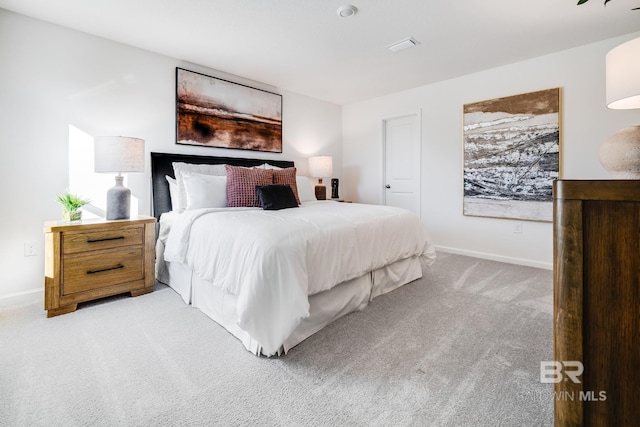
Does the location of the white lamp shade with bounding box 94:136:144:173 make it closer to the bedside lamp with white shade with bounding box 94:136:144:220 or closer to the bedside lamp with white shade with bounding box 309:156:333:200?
the bedside lamp with white shade with bounding box 94:136:144:220

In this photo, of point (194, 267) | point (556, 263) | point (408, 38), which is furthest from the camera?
point (408, 38)

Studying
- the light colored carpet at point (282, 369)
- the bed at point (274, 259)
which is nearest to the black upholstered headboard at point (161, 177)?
the bed at point (274, 259)

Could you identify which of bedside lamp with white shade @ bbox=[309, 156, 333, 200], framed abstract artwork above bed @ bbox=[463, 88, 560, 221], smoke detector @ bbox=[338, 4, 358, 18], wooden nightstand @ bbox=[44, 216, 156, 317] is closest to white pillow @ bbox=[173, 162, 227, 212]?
wooden nightstand @ bbox=[44, 216, 156, 317]

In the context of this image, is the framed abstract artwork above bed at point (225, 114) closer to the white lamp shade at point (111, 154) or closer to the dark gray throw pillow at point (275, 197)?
the white lamp shade at point (111, 154)

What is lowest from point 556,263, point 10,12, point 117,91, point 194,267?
point 194,267

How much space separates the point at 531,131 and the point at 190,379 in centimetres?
410

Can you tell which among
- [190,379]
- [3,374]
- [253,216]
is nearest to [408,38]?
[253,216]

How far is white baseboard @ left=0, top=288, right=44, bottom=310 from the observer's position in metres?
2.41

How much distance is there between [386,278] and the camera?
264 centimetres

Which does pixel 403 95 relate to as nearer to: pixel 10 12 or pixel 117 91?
pixel 117 91

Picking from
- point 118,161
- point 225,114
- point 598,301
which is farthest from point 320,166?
point 598,301

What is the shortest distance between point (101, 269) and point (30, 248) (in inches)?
30.5

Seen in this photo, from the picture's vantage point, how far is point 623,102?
4.53ft

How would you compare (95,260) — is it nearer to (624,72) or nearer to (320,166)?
(320,166)
